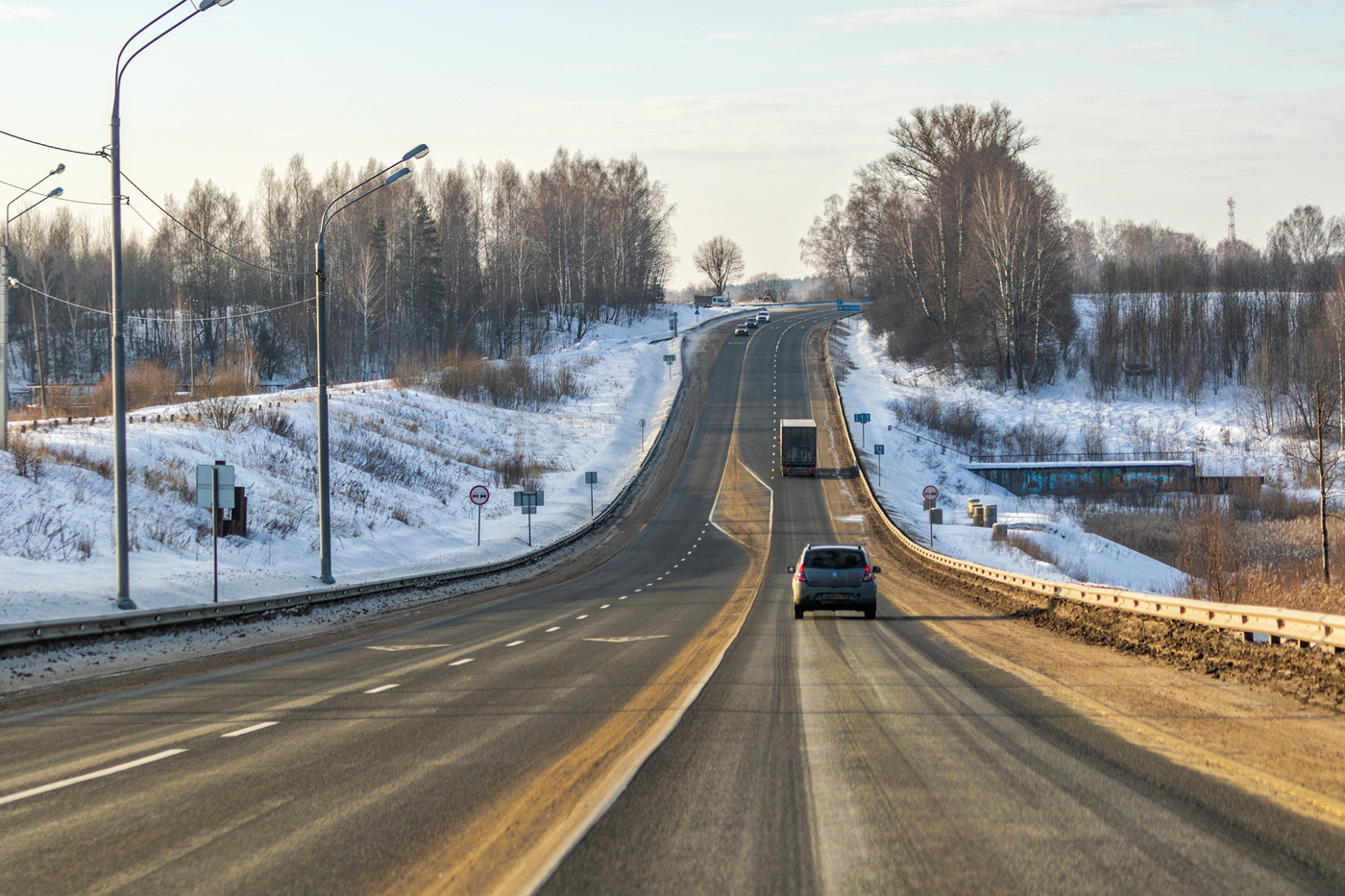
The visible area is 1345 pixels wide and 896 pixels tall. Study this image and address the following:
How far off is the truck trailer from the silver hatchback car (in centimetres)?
4296

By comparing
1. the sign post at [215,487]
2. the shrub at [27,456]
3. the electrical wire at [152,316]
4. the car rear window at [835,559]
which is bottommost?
the car rear window at [835,559]

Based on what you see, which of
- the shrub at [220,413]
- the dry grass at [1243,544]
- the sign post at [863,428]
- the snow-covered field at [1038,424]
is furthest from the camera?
the sign post at [863,428]

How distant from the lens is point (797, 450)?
65.4 metres

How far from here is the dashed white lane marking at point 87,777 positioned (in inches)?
266

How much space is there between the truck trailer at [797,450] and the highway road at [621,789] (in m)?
50.8

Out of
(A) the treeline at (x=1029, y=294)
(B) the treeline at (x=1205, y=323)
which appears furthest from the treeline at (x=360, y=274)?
(B) the treeline at (x=1205, y=323)

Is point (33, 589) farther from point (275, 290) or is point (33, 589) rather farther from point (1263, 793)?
point (275, 290)

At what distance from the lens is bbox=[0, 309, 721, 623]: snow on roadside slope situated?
23.7 metres

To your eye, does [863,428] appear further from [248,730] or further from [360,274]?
[248,730]

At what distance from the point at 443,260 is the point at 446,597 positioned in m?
87.9

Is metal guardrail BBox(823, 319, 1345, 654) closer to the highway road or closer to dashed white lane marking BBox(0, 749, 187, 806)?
the highway road

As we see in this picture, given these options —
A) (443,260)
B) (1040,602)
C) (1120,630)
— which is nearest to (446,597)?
(1040,602)

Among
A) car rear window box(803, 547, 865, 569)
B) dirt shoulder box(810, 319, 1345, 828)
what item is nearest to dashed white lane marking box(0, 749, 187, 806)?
dirt shoulder box(810, 319, 1345, 828)

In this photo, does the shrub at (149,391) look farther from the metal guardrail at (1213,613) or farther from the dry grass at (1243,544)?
the dry grass at (1243,544)
